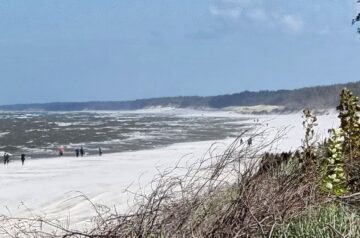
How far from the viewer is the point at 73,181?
1131 inches

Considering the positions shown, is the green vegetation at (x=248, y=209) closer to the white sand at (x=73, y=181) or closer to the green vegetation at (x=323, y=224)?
the green vegetation at (x=323, y=224)

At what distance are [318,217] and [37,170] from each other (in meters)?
31.6

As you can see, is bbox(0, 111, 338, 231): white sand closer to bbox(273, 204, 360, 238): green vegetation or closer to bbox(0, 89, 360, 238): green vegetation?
bbox(0, 89, 360, 238): green vegetation

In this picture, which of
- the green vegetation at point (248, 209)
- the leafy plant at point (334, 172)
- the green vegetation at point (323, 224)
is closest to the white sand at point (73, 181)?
the leafy plant at point (334, 172)

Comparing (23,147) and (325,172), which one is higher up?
(325,172)

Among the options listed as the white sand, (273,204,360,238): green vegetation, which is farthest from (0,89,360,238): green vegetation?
the white sand

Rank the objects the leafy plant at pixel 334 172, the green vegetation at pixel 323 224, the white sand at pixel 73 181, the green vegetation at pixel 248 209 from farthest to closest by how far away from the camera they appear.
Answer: the white sand at pixel 73 181, the leafy plant at pixel 334 172, the green vegetation at pixel 248 209, the green vegetation at pixel 323 224

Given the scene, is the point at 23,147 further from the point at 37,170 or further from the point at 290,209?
the point at 290,209

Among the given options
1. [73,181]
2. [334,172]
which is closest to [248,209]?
[334,172]

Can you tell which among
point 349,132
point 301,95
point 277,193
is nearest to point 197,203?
point 277,193

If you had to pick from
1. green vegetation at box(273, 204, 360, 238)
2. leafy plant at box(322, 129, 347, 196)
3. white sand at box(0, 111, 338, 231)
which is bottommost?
white sand at box(0, 111, 338, 231)

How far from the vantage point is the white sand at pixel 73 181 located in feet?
62.3

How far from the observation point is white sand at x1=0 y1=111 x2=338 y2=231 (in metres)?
19.0

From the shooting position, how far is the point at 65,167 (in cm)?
3609
